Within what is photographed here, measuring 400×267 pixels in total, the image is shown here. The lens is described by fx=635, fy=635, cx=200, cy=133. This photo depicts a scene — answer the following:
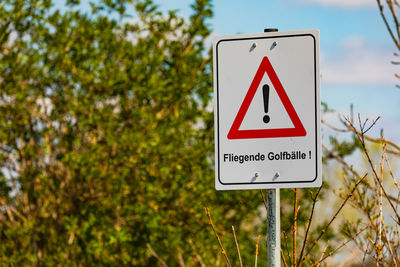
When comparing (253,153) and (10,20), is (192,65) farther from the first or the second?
(253,153)

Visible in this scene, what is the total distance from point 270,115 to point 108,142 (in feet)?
19.5

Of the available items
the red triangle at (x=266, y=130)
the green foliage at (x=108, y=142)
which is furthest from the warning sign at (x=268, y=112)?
the green foliage at (x=108, y=142)

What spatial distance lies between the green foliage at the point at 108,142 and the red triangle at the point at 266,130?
226 inches

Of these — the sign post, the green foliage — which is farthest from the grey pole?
the green foliage

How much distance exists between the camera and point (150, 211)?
8.63 meters

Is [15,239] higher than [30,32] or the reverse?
the reverse

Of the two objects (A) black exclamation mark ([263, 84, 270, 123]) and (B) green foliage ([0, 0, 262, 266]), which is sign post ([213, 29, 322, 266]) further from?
(B) green foliage ([0, 0, 262, 266])

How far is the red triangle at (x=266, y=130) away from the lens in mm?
2744

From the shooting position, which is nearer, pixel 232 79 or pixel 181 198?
pixel 232 79

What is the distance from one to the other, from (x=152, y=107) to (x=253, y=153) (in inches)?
262

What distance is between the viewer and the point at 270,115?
109 inches

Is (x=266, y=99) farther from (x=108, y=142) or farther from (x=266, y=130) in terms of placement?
(x=108, y=142)

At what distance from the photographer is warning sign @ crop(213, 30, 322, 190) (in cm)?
271

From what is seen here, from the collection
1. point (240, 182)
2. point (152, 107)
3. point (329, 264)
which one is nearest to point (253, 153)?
point (240, 182)
